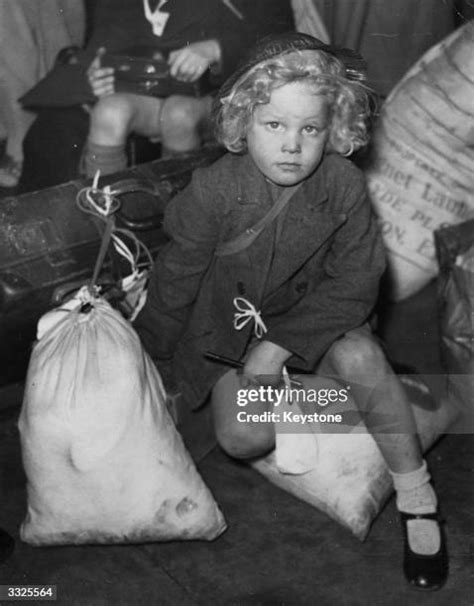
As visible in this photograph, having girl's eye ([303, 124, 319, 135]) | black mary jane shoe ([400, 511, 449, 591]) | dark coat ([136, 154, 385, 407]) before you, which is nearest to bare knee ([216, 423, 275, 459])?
dark coat ([136, 154, 385, 407])

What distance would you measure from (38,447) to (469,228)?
111 cm

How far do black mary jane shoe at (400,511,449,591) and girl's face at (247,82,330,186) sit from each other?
74 centimetres

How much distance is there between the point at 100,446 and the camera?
1527 millimetres

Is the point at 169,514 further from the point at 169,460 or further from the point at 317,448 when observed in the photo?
the point at 317,448

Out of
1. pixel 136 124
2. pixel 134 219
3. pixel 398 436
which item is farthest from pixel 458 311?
pixel 136 124

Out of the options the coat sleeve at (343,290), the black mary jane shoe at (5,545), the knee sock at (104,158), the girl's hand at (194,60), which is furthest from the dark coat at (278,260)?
the girl's hand at (194,60)

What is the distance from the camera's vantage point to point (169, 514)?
5.20 feet

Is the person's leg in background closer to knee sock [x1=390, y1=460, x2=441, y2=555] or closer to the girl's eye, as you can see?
the girl's eye

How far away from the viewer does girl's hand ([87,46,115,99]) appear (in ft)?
7.53

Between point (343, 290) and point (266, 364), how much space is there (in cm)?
20

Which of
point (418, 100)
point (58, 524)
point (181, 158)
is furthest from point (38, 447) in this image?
point (418, 100)

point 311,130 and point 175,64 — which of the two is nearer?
point 311,130

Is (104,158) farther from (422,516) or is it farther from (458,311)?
(422,516)

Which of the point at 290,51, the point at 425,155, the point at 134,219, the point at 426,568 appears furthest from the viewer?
the point at 425,155
